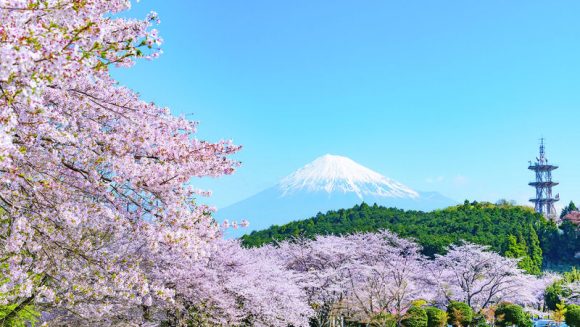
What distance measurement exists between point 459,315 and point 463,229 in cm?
2669

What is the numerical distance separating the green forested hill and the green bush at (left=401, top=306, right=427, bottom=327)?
19329 mm

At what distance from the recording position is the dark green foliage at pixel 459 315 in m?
28.8

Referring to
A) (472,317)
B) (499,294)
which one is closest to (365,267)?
(472,317)

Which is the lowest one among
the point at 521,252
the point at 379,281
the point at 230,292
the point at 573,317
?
the point at 573,317

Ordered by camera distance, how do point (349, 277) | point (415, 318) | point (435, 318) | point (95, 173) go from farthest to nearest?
point (349, 277), point (435, 318), point (415, 318), point (95, 173)

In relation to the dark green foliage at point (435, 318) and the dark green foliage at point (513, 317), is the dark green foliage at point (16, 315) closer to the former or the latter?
the dark green foliage at point (435, 318)

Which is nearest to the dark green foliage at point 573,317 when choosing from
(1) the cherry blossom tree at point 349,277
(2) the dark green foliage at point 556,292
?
(1) the cherry blossom tree at point 349,277

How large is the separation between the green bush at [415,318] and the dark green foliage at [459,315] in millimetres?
2753

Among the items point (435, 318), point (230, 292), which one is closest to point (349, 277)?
point (435, 318)

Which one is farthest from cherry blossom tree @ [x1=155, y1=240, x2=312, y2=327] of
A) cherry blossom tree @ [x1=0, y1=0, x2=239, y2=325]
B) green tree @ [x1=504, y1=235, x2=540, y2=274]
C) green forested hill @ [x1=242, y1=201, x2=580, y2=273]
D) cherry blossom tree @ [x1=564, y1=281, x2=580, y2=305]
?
green tree @ [x1=504, y1=235, x2=540, y2=274]

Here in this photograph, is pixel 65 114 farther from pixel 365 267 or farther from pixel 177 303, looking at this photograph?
pixel 365 267

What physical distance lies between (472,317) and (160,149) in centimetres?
2787

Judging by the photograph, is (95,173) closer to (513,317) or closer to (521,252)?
(513,317)

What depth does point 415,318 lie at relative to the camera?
86.5ft
